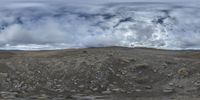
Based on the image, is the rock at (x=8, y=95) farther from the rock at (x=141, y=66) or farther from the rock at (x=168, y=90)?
the rock at (x=168, y=90)

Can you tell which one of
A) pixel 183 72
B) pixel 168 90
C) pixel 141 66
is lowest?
pixel 168 90

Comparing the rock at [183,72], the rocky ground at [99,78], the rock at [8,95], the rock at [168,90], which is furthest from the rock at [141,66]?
the rock at [8,95]

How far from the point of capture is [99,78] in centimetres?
3119

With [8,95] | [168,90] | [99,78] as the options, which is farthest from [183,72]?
[8,95]

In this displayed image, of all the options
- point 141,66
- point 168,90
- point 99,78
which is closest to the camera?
point 168,90

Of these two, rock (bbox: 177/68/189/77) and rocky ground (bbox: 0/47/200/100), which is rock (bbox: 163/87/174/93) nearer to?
rocky ground (bbox: 0/47/200/100)

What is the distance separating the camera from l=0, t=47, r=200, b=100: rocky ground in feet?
95.2

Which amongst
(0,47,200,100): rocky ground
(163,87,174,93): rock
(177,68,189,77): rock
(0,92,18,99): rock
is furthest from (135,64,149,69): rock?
(0,92,18,99): rock

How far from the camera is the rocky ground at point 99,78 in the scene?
29.0 metres

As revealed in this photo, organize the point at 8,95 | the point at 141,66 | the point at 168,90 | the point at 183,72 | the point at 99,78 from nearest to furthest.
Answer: the point at 8,95 < the point at 168,90 < the point at 99,78 < the point at 183,72 < the point at 141,66

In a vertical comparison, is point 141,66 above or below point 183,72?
above

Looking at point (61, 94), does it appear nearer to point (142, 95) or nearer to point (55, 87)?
point (55, 87)

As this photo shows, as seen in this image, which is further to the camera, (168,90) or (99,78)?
(99,78)

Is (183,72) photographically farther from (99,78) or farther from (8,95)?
(8,95)
